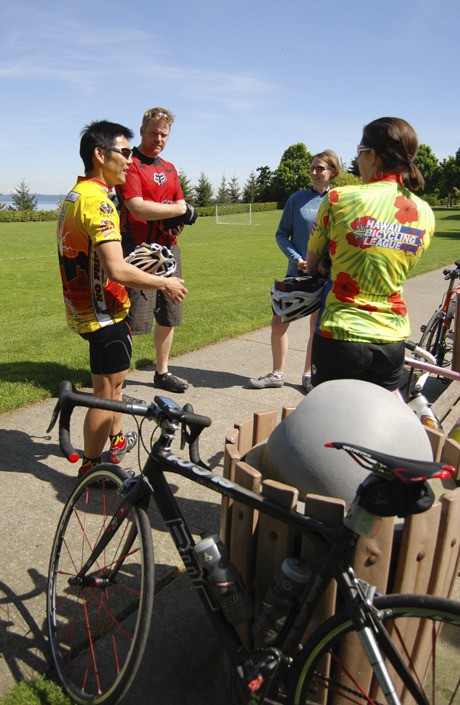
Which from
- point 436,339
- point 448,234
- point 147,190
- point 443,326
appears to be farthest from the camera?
point 448,234

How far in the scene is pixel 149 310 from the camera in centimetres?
537

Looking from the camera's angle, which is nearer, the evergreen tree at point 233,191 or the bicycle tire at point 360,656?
the bicycle tire at point 360,656

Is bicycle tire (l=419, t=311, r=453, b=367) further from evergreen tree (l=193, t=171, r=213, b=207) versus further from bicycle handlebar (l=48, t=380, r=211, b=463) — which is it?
evergreen tree (l=193, t=171, r=213, b=207)

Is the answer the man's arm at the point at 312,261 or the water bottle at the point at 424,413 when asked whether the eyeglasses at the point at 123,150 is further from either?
the water bottle at the point at 424,413

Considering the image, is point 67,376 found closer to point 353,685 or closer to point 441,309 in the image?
point 441,309

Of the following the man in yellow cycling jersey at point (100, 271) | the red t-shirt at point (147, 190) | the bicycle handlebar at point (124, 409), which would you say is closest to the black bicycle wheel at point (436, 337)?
the red t-shirt at point (147, 190)

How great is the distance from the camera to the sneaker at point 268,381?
5.96 meters

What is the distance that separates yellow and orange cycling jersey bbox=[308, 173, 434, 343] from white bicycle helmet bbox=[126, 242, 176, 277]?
70.0 inches

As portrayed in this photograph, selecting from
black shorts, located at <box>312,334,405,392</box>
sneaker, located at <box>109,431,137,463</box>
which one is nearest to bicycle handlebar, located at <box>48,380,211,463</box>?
black shorts, located at <box>312,334,405,392</box>

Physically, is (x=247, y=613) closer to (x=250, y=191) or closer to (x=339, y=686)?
(x=339, y=686)

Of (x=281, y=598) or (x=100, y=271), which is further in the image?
(x=100, y=271)

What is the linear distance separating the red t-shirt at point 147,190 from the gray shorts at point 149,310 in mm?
299

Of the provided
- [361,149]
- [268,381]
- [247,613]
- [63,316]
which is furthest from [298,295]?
[63,316]

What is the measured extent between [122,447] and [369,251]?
7.93ft
